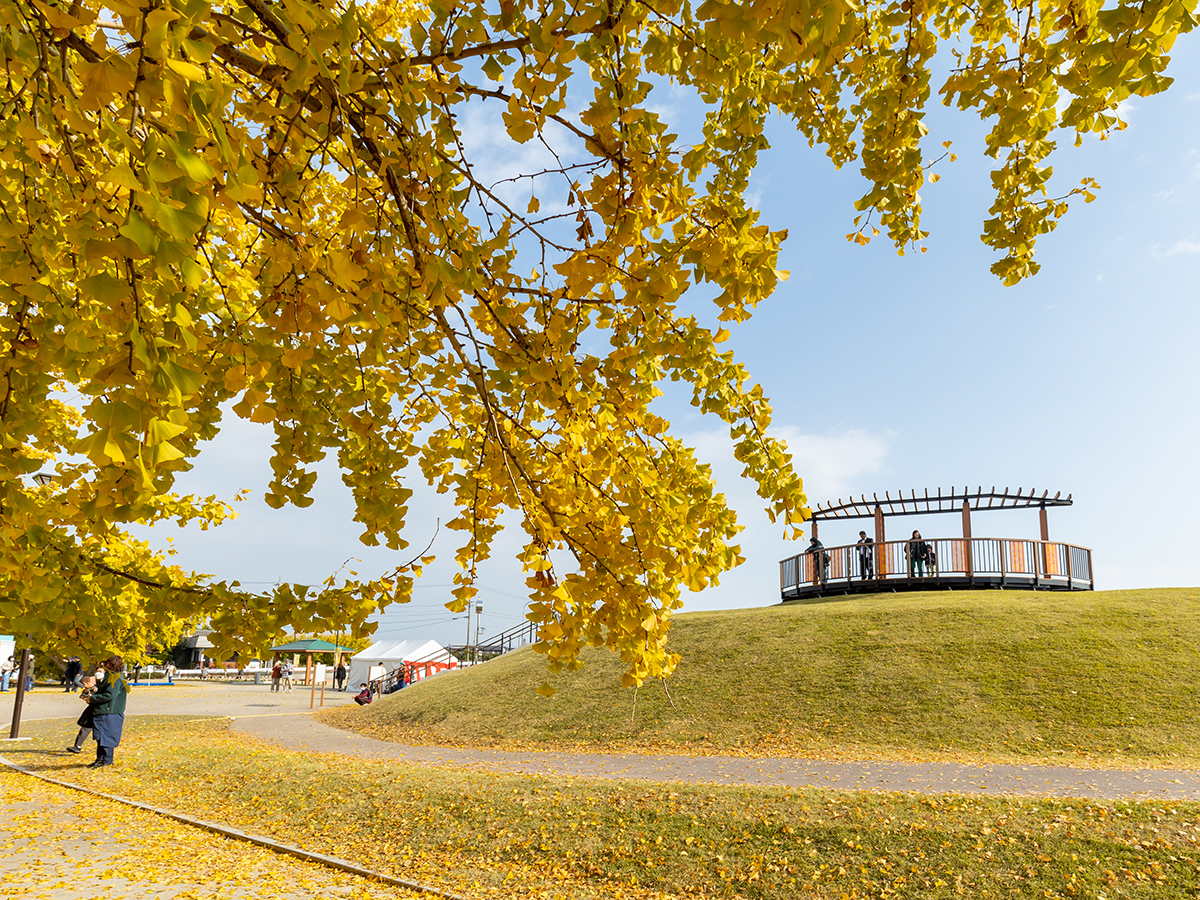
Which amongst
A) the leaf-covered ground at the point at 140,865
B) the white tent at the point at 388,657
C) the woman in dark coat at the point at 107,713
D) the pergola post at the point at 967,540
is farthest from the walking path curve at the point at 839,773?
the white tent at the point at 388,657

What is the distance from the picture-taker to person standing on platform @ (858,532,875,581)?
2078 centimetres

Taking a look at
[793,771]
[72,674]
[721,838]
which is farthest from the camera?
[72,674]

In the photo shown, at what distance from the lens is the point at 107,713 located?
1105cm

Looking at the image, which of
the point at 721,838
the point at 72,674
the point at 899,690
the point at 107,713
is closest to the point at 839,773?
the point at 721,838

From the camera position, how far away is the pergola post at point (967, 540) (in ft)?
64.4

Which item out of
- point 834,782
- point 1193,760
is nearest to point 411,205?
point 834,782

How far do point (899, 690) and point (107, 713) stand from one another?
1252cm

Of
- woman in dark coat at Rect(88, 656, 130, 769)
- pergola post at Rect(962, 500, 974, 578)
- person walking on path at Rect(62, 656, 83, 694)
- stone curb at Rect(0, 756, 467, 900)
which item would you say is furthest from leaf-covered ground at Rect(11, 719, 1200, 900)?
person walking on path at Rect(62, 656, 83, 694)

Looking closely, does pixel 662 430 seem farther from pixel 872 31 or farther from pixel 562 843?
pixel 562 843

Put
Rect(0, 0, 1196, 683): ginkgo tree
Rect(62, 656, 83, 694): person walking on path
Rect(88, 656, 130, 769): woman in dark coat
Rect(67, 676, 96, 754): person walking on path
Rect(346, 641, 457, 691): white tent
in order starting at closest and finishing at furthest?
Rect(0, 0, 1196, 683): ginkgo tree, Rect(88, 656, 130, 769): woman in dark coat, Rect(67, 676, 96, 754): person walking on path, Rect(62, 656, 83, 694): person walking on path, Rect(346, 641, 457, 691): white tent

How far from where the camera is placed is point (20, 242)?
3.12 metres

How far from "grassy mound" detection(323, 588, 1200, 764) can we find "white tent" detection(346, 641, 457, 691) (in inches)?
618

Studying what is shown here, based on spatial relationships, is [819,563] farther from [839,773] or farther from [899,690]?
[839,773]

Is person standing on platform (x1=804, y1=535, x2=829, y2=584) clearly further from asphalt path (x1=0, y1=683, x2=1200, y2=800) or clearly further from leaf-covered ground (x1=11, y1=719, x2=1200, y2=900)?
leaf-covered ground (x1=11, y1=719, x2=1200, y2=900)
